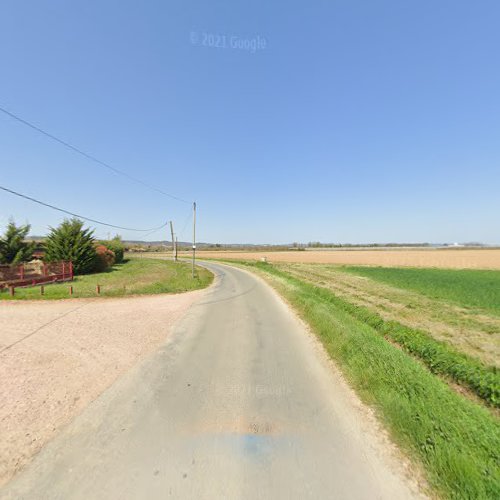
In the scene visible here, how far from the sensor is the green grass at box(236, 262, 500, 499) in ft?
8.56

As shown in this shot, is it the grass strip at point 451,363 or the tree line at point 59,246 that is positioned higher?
the tree line at point 59,246

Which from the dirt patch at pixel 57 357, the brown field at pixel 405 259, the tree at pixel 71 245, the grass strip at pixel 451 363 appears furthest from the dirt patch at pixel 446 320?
the brown field at pixel 405 259

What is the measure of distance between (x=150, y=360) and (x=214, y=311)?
512 cm

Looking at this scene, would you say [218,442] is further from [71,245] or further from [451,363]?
[71,245]

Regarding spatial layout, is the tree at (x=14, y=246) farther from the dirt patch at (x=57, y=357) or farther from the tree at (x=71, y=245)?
the dirt patch at (x=57, y=357)

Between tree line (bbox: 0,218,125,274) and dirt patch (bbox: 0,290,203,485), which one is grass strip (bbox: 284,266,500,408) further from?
tree line (bbox: 0,218,125,274)

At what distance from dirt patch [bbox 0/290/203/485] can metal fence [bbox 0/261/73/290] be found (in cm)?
660

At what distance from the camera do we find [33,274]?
19938 mm

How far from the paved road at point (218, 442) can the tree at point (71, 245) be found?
25.0 m

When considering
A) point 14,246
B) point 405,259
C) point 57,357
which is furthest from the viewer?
point 405,259

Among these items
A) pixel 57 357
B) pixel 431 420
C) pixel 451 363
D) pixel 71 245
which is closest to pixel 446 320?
pixel 451 363

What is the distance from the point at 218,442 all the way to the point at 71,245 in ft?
94.0

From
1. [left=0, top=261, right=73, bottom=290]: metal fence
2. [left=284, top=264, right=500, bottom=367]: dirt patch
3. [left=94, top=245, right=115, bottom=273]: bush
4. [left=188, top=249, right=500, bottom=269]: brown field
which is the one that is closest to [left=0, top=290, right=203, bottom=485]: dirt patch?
[left=0, top=261, right=73, bottom=290]: metal fence

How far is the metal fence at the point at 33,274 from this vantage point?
17.2 m
